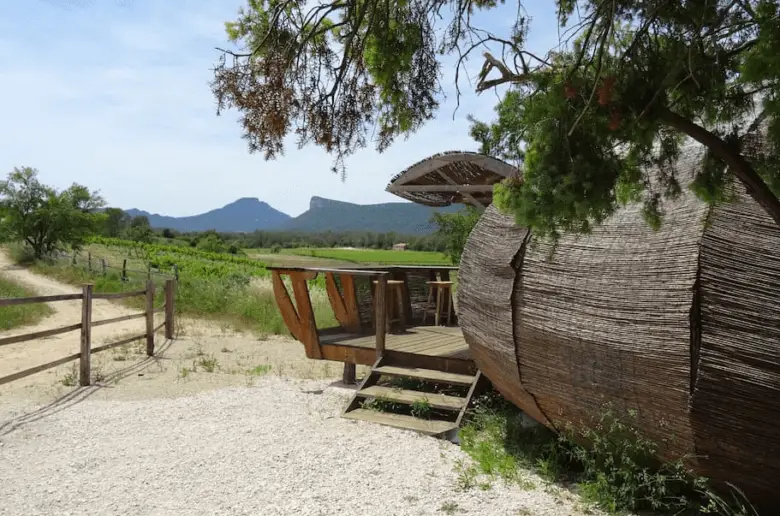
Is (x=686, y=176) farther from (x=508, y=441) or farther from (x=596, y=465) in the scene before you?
(x=508, y=441)

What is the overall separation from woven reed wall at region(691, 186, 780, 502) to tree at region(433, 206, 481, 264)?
34.0 feet

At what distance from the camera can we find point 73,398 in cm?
748

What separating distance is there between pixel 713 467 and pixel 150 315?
8.91 m

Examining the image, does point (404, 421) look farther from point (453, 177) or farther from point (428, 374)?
point (453, 177)

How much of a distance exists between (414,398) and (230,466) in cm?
204

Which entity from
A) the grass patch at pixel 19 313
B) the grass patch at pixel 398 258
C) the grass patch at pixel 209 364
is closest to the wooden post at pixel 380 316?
the grass patch at pixel 209 364

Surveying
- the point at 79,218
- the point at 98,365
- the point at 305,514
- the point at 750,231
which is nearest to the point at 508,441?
the point at 305,514

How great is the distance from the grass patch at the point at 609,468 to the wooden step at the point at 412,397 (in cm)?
82

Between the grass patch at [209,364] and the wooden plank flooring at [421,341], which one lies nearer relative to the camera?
the wooden plank flooring at [421,341]

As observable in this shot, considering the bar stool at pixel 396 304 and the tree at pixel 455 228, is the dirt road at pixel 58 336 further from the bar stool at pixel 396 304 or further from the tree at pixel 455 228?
the tree at pixel 455 228

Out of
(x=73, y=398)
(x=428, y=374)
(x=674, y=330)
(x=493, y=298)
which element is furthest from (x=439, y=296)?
(x=674, y=330)

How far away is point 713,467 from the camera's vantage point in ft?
12.6

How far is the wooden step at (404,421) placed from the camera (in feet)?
19.7

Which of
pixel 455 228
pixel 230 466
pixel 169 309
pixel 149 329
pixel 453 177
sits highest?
pixel 453 177
